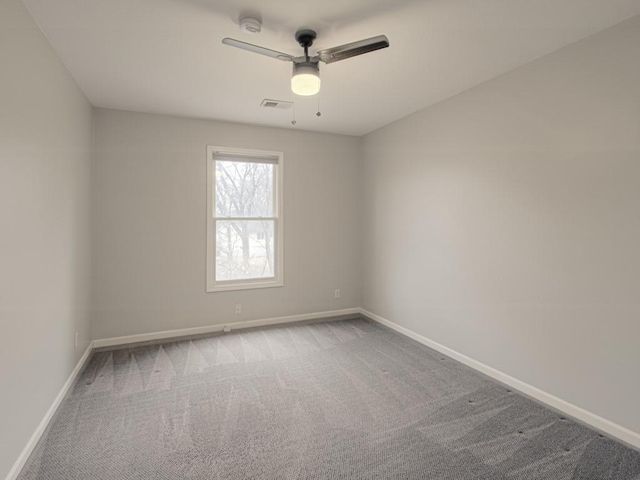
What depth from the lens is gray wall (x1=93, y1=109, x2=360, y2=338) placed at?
146 inches

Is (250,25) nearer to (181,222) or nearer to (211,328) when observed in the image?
(181,222)

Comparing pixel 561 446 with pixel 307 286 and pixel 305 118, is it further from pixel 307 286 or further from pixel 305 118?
pixel 305 118

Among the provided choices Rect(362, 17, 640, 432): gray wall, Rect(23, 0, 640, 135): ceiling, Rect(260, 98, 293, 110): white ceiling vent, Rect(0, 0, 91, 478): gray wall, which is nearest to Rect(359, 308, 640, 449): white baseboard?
Rect(362, 17, 640, 432): gray wall

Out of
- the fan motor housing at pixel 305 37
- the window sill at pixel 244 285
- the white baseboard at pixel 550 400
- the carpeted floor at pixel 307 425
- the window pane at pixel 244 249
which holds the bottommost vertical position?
the carpeted floor at pixel 307 425

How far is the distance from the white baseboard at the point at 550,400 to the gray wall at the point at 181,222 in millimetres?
1851

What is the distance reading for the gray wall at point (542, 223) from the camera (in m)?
2.15

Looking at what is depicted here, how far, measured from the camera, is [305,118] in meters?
4.09

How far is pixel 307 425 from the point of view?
2303 mm

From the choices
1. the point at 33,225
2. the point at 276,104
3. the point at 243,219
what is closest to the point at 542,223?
the point at 276,104

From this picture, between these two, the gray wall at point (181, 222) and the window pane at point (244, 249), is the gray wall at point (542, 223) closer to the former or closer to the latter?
the gray wall at point (181, 222)

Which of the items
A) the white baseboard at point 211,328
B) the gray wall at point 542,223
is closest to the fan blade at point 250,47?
the gray wall at point 542,223

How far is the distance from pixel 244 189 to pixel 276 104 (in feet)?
4.02

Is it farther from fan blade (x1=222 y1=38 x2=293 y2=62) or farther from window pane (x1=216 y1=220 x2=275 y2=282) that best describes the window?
fan blade (x1=222 y1=38 x2=293 y2=62)

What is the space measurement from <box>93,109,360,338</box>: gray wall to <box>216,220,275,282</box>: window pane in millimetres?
208
